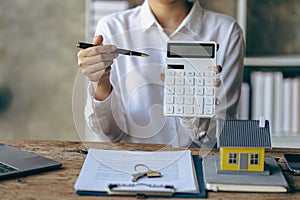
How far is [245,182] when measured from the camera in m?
1.17

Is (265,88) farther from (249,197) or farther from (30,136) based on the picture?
(249,197)

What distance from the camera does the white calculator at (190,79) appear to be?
4.81ft

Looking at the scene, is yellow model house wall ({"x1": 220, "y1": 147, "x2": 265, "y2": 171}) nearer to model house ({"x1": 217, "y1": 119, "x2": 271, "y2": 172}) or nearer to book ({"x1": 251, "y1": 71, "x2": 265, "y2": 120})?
model house ({"x1": 217, "y1": 119, "x2": 271, "y2": 172})

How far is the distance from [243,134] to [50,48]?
192 cm

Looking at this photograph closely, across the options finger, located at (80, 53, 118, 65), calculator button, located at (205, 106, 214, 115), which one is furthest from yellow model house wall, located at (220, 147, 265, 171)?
finger, located at (80, 53, 118, 65)

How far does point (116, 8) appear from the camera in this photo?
2.71 metres

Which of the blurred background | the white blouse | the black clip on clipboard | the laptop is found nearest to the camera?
the black clip on clipboard

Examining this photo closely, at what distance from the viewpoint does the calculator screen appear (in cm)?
146

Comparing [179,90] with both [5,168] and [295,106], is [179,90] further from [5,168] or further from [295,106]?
[295,106]

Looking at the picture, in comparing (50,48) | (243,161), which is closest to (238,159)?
(243,161)

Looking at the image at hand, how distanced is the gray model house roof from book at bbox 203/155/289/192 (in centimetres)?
7

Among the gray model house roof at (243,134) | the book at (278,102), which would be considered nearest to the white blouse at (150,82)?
the gray model house roof at (243,134)

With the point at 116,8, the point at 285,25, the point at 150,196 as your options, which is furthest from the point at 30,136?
the point at 150,196

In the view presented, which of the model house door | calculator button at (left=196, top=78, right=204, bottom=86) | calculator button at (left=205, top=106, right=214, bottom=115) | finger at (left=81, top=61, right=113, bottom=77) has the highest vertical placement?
finger at (left=81, top=61, right=113, bottom=77)
